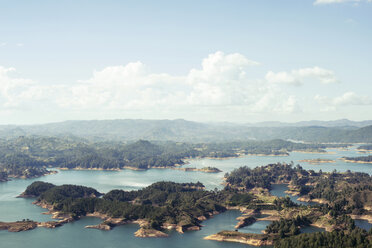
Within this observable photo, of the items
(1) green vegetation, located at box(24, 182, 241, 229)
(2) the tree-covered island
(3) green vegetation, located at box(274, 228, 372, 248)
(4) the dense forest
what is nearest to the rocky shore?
(2) the tree-covered island

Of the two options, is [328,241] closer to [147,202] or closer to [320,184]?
[147,202]

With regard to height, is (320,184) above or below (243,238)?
above

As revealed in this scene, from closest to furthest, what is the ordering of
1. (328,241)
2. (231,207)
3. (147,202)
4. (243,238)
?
(328,241) < (243,238) < (231,207) < (147,202)

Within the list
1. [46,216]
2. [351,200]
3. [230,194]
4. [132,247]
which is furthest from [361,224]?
[46,216]

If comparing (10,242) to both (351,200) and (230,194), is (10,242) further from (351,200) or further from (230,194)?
(351,200)

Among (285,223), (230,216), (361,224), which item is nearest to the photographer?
(285,223)

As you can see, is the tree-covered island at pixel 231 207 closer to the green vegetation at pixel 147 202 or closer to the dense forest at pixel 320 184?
the green vegetation at pixel 147 202

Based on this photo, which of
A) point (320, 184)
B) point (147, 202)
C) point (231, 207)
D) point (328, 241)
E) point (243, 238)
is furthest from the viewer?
point (320, 184)

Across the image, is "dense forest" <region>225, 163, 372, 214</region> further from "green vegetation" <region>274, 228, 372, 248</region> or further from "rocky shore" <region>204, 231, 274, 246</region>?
"rocky shore" <region>204, 231, 274, 246</region>

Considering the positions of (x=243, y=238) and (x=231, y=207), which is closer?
(x=243, y=238)

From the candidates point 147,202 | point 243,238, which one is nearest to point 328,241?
point 243,238

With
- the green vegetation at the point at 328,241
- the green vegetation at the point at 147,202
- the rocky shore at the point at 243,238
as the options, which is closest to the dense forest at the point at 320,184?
the green vegetation at the point at 328,241
